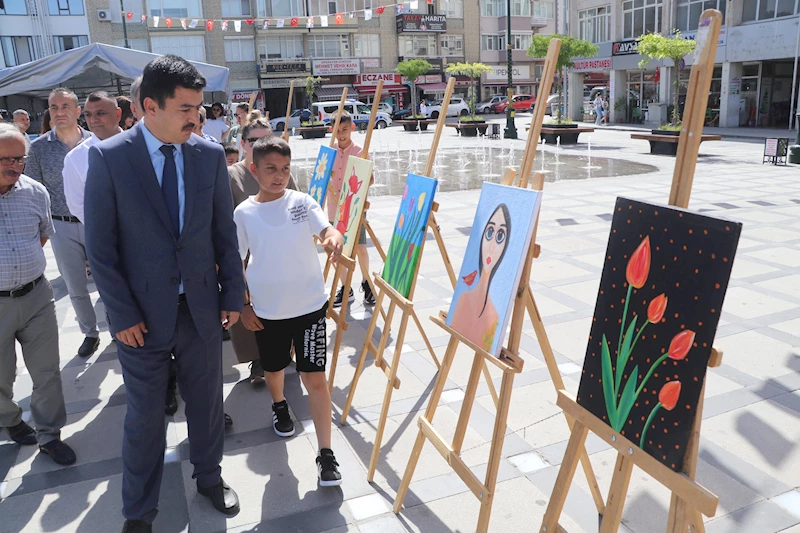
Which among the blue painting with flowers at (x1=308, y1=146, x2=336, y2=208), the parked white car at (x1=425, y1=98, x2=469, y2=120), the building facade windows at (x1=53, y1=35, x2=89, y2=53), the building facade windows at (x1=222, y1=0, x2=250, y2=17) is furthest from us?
the building facade windows at (x1=222, y1=0, x2=250, y2=17)

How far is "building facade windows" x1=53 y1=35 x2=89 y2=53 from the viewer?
122ft

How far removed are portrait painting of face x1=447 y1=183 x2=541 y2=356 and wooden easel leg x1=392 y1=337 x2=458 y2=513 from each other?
110 millimetres

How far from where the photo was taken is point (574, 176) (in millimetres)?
13523

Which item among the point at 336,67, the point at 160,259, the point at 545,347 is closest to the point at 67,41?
the point at 336,67

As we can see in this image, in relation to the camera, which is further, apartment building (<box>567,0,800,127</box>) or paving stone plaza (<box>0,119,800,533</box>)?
apartment building (<box>567,0,800,127</box>)

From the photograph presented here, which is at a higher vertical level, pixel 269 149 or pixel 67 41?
pixel 67 41

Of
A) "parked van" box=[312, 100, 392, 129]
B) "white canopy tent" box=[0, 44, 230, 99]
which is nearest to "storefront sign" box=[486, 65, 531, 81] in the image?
"parked van" box=[312, 100, 392, 129]

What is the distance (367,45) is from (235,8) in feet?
30.1

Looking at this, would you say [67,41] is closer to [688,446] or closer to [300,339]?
[300,339]

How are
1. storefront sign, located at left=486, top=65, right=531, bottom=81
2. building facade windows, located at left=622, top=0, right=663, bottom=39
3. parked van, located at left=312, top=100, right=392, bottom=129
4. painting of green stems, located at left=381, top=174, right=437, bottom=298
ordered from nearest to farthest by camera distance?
painting of green stems, located at left=381, top=174, right=437, bottom=298
building facade windows, located at left=622, top=0, right=663, bottom=39
parked van, located at left=312, top=100, right=392, bottom=129
storefront sign, located at left=486, top=65, right=531, bottom=81

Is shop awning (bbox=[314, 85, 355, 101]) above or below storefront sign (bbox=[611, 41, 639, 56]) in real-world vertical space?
below

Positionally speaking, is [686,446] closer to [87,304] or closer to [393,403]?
[393,403]

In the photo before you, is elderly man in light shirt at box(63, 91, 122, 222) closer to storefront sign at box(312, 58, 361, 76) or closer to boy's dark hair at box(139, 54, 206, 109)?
boy's dark hair at box(139, 54, 206, 109)

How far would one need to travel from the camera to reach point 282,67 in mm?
41438
